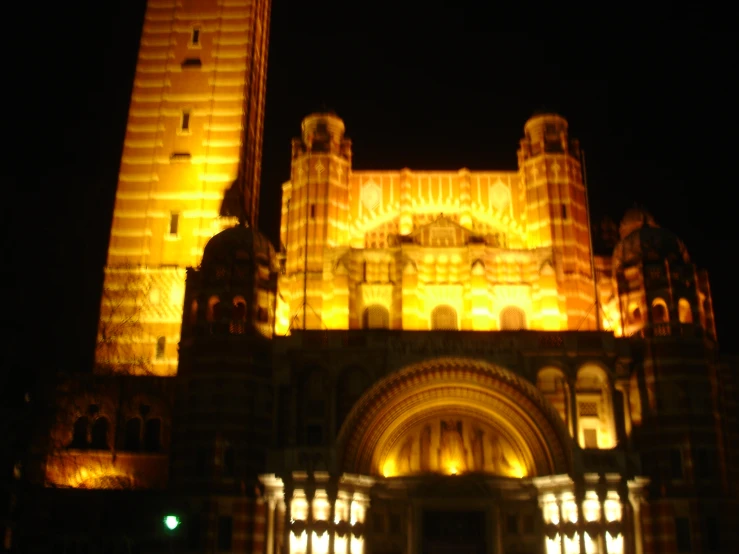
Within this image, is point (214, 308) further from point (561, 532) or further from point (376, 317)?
point (561, 532)

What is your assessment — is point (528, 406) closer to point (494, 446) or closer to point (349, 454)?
point (494, 446)

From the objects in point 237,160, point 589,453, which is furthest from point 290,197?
point 589,453

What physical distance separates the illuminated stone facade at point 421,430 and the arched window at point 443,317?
9447 millimetres

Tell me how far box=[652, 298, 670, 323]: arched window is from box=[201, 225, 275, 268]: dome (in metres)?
19.7

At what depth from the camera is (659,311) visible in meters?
42.1

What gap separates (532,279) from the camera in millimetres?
50469

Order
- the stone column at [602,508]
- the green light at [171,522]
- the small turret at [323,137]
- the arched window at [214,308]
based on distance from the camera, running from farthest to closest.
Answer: the small turret at [323,137], the arched window at [214,308], the stone column at [602,508], the green light at [171,522]

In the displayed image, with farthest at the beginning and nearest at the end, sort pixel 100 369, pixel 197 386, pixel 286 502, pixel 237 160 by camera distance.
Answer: pixel 237 160, pixel 100 369, pixel 197 386, pixel 286 502

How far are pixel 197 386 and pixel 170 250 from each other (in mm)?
15335

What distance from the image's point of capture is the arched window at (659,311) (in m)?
41.4

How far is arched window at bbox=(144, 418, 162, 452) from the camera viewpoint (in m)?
43.5

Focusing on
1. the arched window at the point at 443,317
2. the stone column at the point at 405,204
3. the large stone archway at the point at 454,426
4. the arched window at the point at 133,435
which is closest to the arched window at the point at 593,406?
the large stone archway at the point at 454,426

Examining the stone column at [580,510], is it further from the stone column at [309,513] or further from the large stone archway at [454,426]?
the stone column at [309,513]

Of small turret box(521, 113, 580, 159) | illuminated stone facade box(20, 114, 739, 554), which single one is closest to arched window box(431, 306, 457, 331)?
illuminated stone facade box(20, 114, 739, 554)
